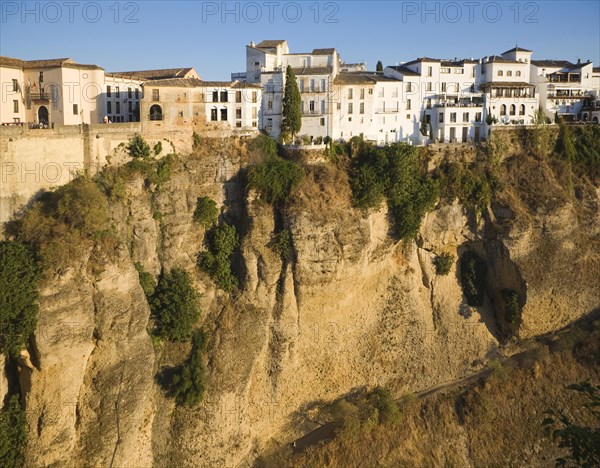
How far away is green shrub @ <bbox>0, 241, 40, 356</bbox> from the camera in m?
22.4

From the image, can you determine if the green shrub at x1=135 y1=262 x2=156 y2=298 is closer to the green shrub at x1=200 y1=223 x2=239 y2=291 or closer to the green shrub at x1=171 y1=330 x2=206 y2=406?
the green shrub at x1=200 y1=223 x2=239 y2=291

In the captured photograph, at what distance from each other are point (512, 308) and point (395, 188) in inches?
344

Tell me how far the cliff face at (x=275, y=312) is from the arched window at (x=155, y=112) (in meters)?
2.58

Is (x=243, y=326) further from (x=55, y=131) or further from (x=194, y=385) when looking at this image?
(x=55, y=131)

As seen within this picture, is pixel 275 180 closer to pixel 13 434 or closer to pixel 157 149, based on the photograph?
pixel 157 149

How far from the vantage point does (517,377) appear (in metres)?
29.9

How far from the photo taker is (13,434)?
22391 millimetres

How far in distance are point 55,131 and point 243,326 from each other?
11546 mm

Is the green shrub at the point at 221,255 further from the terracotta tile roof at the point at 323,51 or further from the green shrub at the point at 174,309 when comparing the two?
the terracotta tile roof at the point at 323,51

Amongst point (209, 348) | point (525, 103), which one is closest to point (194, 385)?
point (209, 348)

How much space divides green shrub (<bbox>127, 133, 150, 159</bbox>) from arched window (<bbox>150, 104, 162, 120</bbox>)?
1584 mm

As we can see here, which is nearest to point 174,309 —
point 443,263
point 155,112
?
point 155,112

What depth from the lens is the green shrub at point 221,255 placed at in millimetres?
28484

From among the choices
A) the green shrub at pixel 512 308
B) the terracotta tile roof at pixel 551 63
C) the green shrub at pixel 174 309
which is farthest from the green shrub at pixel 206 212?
the terracotta tile roof at pixel 551 63
